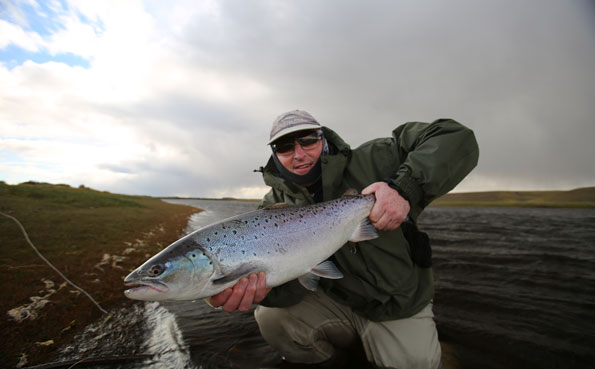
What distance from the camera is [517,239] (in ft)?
41.3

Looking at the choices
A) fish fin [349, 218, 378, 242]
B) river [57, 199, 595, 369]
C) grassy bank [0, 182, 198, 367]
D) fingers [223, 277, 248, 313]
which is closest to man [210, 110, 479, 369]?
fingers [223, 277, 248, 313]

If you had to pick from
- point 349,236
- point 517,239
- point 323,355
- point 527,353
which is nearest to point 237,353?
point 323,355

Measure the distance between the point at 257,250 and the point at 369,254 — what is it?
1301 mm

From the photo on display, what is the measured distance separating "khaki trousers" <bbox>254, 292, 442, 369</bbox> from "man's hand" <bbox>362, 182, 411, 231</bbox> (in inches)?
49.4

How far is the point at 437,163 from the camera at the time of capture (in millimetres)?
2637

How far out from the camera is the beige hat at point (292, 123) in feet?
10.7

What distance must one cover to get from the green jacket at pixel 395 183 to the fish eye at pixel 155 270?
140 centimetres

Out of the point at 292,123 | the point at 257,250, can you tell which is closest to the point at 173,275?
the point at 257,250

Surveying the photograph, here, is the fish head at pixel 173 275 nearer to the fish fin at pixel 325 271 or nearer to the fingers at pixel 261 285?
the fingers at pixel 261 285

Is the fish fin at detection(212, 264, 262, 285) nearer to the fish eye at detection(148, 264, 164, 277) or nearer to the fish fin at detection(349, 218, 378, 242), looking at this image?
the fish eye at detection(148, 264, 164, 277)

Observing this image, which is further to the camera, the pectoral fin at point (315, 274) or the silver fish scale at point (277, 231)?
the pectoral fin at point (315, 274)

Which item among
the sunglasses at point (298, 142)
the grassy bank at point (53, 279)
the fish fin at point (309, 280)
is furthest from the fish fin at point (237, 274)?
the grassy bank at point (53, 279)

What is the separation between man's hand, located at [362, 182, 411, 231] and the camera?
2.57 metres

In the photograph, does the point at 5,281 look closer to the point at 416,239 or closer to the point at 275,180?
the point at 275,180
